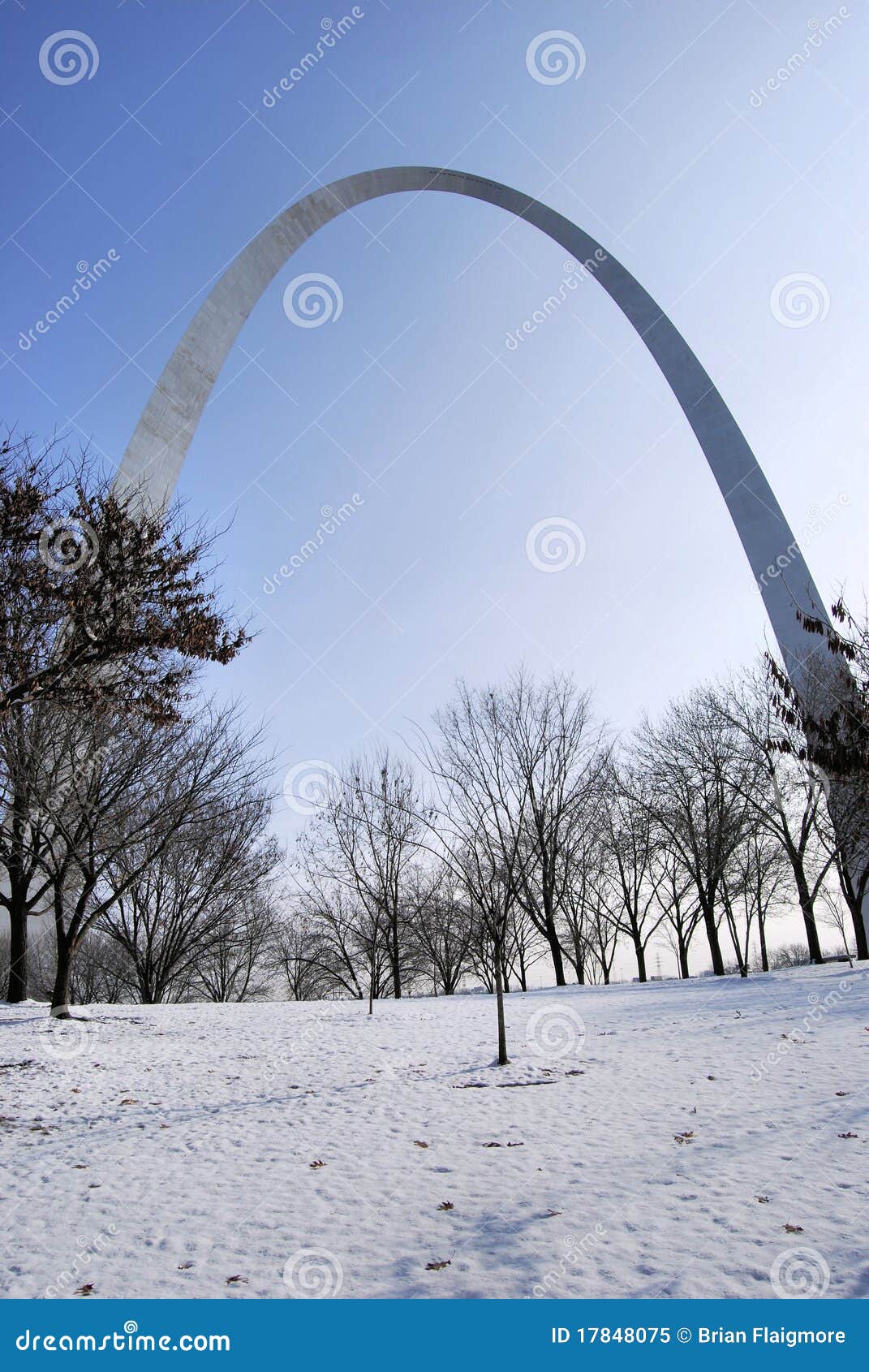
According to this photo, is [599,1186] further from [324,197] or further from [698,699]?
[324,197]

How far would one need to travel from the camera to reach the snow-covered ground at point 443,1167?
11.2 ft

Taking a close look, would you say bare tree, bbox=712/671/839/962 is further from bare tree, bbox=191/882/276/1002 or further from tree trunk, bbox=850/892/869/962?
bare tree, bbox=191/882/276/1002

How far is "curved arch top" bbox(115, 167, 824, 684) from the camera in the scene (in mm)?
14195

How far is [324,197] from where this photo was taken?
18.5 m

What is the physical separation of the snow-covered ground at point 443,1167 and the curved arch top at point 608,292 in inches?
348

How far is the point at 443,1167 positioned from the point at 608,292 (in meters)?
22.1

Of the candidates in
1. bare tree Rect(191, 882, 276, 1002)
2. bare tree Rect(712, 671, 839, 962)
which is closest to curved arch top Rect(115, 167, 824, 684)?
bare tree Rect(712, 671, 839, 962)

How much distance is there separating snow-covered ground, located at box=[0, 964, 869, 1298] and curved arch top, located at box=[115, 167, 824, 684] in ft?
29.0

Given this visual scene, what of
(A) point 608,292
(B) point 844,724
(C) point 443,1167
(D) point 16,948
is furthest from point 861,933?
(D) point 16,948

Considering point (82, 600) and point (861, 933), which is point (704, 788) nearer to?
point (861, 933)

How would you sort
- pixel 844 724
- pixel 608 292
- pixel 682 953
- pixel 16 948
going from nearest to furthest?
pixel 844 724
pixel 16 948
pixel 608 292
pixel 682 953

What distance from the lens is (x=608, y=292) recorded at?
20844 mm

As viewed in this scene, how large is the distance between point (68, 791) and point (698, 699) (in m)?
17.9
